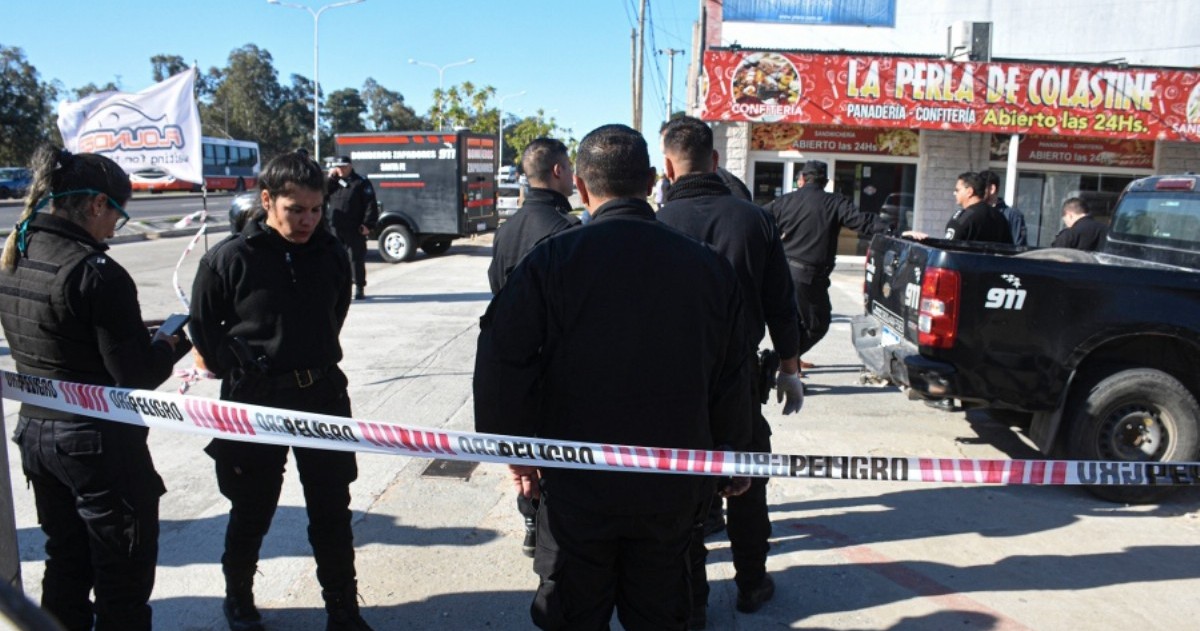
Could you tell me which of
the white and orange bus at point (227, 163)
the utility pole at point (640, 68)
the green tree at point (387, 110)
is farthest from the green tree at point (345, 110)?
the utility pole at point (640, 68)

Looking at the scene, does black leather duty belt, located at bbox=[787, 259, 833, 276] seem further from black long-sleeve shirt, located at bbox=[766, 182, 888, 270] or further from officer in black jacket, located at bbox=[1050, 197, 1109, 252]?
officer in black jacket, located at bbox=[1050, 197, 1109, 252]

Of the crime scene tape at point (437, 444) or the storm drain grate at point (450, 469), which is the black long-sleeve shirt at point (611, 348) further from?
the storm drain grate at point (450, 469)

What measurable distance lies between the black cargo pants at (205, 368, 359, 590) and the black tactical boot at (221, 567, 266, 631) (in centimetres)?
5

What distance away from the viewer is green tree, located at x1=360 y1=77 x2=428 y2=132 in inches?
3841

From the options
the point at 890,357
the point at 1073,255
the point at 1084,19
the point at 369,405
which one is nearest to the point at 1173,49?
the point at 1084,19

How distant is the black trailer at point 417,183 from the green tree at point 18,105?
4629 cm

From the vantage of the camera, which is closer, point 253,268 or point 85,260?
point 85,260

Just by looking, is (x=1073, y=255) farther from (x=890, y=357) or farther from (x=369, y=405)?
(x=369, y=405)

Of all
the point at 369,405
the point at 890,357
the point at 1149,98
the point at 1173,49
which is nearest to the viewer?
the point at 890,357

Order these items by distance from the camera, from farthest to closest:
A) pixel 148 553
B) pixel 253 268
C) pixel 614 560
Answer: pixel 253 268 → pixel 148 553 → pixel 614 560

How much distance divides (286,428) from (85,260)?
0.78 metres

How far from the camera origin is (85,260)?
2.56 meters

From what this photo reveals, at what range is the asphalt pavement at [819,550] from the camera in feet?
11.7

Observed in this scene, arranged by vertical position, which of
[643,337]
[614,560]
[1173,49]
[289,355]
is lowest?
[614,560]
